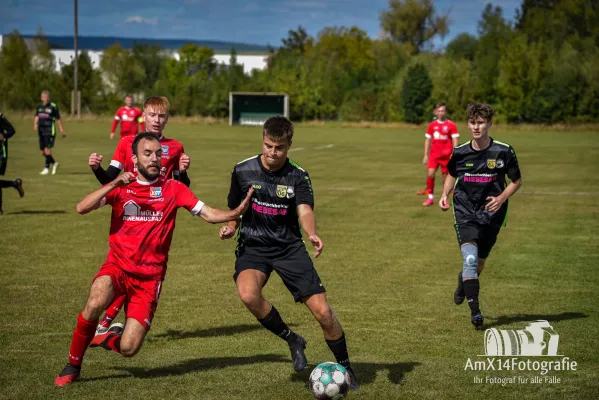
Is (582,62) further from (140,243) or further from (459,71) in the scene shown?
(140,243)

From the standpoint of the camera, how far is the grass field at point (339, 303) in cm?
662

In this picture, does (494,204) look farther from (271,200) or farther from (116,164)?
(116,164)

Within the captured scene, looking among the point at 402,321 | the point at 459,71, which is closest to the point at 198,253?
the point at 402,321

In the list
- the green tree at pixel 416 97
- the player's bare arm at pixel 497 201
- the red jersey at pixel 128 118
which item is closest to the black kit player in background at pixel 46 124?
the red jersey at pixel 128 118

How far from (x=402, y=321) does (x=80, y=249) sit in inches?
248

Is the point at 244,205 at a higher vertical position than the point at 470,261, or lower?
higher

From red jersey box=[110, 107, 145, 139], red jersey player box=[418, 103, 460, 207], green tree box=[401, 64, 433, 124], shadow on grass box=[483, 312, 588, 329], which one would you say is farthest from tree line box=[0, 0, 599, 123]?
shadow on grass box=[483, 312, 588, 329]

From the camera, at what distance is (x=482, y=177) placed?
29.5 ft

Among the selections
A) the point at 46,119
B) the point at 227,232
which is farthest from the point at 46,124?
the point at 227,232

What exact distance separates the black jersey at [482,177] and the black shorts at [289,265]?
9.48ft

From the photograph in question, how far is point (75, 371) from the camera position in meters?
6.52

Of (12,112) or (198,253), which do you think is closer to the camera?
(198,253)

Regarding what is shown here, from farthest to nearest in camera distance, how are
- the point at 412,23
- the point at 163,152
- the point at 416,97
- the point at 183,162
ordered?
1. the point at 412,23
2. the point at 416,97
3. the point at 163,152
4. the point at 183,162

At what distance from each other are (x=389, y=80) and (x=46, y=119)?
201 ft
